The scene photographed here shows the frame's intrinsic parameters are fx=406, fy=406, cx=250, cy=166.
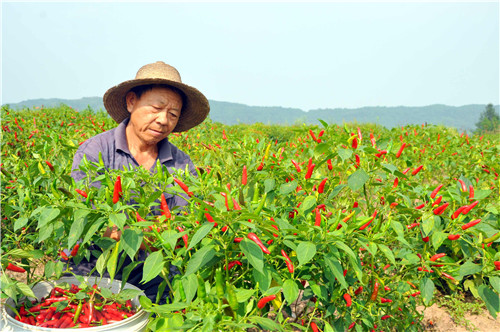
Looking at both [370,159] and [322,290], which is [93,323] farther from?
[370,159]

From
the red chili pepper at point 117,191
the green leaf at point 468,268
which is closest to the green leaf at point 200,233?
the red chili pepper at point 117,191

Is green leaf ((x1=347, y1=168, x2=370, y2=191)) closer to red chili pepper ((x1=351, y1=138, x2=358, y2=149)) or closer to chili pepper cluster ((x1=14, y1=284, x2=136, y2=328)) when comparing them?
red chili pepper ((x1=351, y1=138, x2=358, y2=149))

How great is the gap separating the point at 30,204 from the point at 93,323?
55 centimetres

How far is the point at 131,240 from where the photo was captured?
1240 millimetres

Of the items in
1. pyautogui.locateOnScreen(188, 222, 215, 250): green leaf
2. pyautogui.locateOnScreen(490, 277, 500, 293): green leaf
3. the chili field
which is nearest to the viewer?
pyautogui.locateOnScreen(188, 222, 215, 250): green leaf

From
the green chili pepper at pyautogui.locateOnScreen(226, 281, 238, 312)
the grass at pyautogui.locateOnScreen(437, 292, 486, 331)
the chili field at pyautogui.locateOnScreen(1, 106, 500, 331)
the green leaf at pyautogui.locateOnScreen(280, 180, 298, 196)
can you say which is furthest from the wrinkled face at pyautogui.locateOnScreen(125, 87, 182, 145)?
the grass at pyautogui.locateOnScreen(437, 292, 486, 331)

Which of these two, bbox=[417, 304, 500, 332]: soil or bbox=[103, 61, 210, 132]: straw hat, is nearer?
bbox=[103, 61, 210, 132]: straw hat

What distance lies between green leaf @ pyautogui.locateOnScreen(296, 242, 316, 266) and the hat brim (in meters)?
1.77

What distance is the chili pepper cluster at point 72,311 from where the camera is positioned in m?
1.44

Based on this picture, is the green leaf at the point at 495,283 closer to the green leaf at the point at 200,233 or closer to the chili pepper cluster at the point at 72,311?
the green leaf at the point at 200,233

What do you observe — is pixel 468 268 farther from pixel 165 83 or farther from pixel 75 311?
pixel 165 83

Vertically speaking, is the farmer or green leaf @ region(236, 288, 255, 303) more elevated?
the farmer

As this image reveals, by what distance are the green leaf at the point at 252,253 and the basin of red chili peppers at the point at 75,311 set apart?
53 cm

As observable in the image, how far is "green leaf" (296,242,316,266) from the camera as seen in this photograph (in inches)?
43.9
